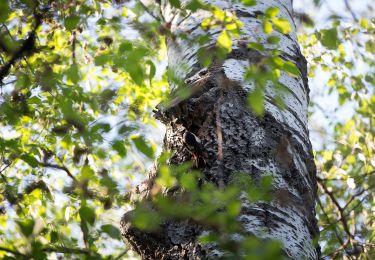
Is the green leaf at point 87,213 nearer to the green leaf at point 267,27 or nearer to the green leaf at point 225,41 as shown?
the green leaf at point 225,41

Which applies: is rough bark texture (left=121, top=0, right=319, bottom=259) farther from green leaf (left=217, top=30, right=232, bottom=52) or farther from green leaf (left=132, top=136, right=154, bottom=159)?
green leaf (left=132, top=136, right=154, bottom=159)

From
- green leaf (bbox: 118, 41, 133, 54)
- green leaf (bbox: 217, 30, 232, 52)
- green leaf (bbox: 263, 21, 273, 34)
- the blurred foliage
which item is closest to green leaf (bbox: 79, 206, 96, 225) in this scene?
the blurred foliage

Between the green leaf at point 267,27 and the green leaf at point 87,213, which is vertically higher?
the green leaf at point 267,27

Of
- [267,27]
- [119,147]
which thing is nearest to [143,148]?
[119,147]

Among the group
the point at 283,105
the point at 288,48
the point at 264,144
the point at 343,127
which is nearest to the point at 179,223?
the point at 264,144

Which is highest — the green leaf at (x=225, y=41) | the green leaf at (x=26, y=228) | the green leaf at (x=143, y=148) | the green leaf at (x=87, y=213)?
the green leaf at (x=225, y=41)

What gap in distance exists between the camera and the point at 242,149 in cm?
179

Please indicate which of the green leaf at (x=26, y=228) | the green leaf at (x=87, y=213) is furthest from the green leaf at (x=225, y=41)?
the green leaf at (x=26, y=228)

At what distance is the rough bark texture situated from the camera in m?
1.62

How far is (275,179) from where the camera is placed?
1.72 meters

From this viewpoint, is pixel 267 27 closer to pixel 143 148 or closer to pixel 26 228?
pixel 143 148

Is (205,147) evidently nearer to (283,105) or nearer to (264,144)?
(264,144)

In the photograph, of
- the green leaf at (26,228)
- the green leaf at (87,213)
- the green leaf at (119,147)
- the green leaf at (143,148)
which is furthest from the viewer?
the green leaf at (119,147)

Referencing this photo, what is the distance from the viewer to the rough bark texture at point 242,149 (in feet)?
5.31
